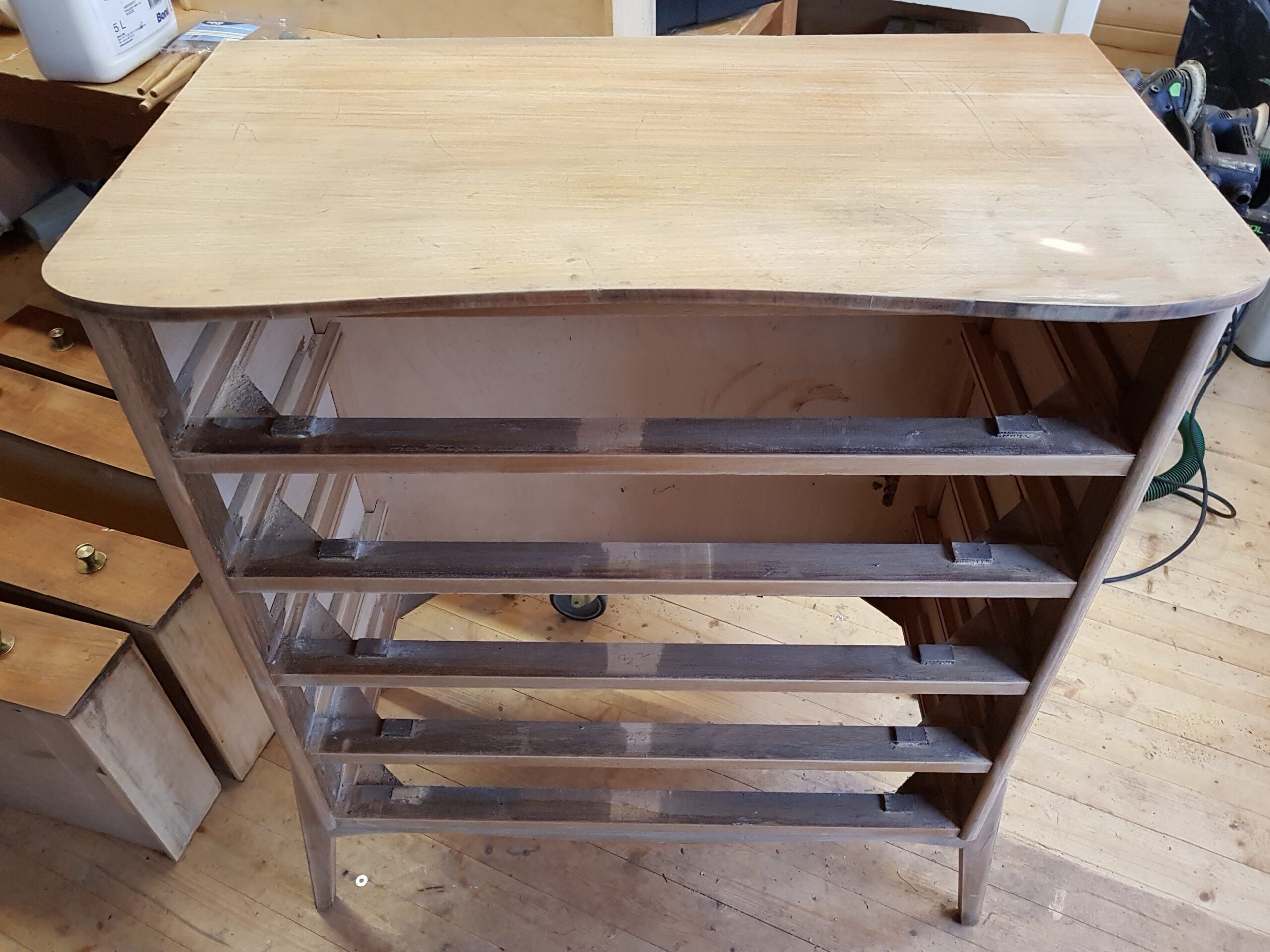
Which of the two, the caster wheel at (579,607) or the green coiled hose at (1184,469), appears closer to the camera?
the caster wheel at (579,607)

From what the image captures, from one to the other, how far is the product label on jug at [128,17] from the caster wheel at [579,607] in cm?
108

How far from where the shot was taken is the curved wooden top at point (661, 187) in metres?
0.62

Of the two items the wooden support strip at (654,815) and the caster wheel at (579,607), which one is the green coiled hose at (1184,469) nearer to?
the wooden support strip at (654,815)

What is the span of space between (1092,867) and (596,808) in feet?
2.42

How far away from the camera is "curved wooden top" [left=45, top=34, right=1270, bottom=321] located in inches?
24.5

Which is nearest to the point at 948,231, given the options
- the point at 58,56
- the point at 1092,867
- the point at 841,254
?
the point at 841,254

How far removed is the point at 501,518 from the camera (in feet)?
4.58

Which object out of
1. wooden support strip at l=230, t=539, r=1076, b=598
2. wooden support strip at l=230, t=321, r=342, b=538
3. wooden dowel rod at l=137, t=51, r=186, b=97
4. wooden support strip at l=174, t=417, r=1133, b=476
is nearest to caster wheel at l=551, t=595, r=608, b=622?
wooden support strip at l=230, t=321, r=342, b=538

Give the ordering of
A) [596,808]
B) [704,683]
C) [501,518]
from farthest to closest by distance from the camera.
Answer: [501,518]
[596,808]
[704,683]

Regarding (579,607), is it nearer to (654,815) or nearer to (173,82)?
(654,815)

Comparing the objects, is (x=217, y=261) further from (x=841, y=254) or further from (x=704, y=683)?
(x=704, y=683)

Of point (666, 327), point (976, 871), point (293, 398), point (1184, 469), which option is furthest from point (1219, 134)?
point (293, 398)

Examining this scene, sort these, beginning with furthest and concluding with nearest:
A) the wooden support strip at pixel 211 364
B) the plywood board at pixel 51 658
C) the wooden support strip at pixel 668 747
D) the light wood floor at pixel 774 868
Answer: the light wood floor at pixel 774 868 → the plywood board at pixel 51 658 → the wooden support strip at pixel 668 747 → the wooden support strip at pixel 211 364

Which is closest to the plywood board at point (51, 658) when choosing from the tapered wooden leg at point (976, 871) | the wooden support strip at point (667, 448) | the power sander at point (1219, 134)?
the wooden support strip at point (667, 448)
